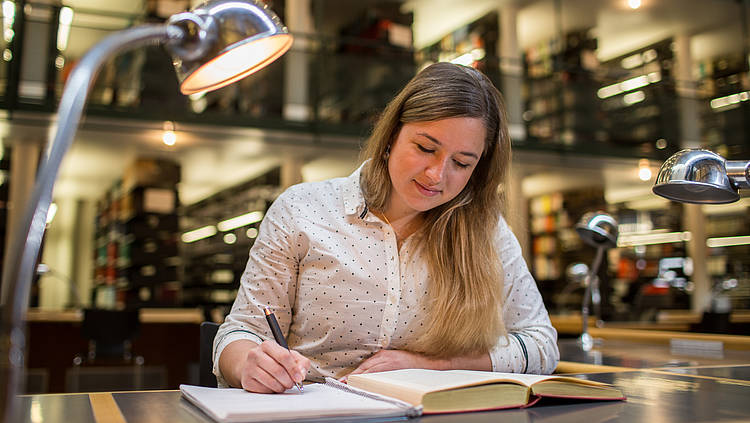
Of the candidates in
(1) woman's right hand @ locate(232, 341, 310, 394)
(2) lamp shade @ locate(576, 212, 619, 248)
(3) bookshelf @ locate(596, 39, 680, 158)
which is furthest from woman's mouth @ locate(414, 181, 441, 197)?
(3) bookshelf @ locate(596, 39, 680, 158)

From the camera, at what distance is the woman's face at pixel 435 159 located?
142 centimetres

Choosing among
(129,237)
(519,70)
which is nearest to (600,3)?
(519,70)

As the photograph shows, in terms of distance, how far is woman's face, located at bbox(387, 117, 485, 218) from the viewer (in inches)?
56.0

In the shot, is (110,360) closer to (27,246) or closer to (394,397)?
(394,397)

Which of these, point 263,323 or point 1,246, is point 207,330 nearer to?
point 263,323

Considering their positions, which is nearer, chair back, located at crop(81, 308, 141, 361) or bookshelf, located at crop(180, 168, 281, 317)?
chair back, located at crop(81, 308, 141, 361)

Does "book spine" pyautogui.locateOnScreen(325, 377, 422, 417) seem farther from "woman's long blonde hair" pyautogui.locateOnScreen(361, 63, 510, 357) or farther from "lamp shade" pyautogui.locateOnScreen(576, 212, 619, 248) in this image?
"lamp shade" pyautogui.locateOnScreen(576, 212, 619, 248)

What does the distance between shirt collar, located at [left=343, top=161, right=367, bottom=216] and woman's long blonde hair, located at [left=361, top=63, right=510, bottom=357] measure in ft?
0.06

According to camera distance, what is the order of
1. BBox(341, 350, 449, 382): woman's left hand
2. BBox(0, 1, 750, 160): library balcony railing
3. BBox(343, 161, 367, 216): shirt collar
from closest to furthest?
BBox(341, 350, 449, 382): woman's left hand, BBox(343, 161, 367, 216): shirt collar, BBox(0, 1, 750, 160): library balcony railing

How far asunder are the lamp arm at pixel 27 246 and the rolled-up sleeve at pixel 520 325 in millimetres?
993

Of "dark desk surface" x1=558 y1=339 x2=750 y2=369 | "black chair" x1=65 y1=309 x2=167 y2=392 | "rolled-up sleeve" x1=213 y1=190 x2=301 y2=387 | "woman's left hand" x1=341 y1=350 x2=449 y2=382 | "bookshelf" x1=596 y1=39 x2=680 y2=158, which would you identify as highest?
"bookshelf" x1=596 y1=39 x2=680 y2=158

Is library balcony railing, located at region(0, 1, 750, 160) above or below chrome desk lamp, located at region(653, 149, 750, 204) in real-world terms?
above

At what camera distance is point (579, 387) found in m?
1.05

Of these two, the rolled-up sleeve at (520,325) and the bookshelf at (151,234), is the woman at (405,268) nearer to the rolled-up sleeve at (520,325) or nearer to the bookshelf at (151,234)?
the rolled-up sleeve at (520,325)
